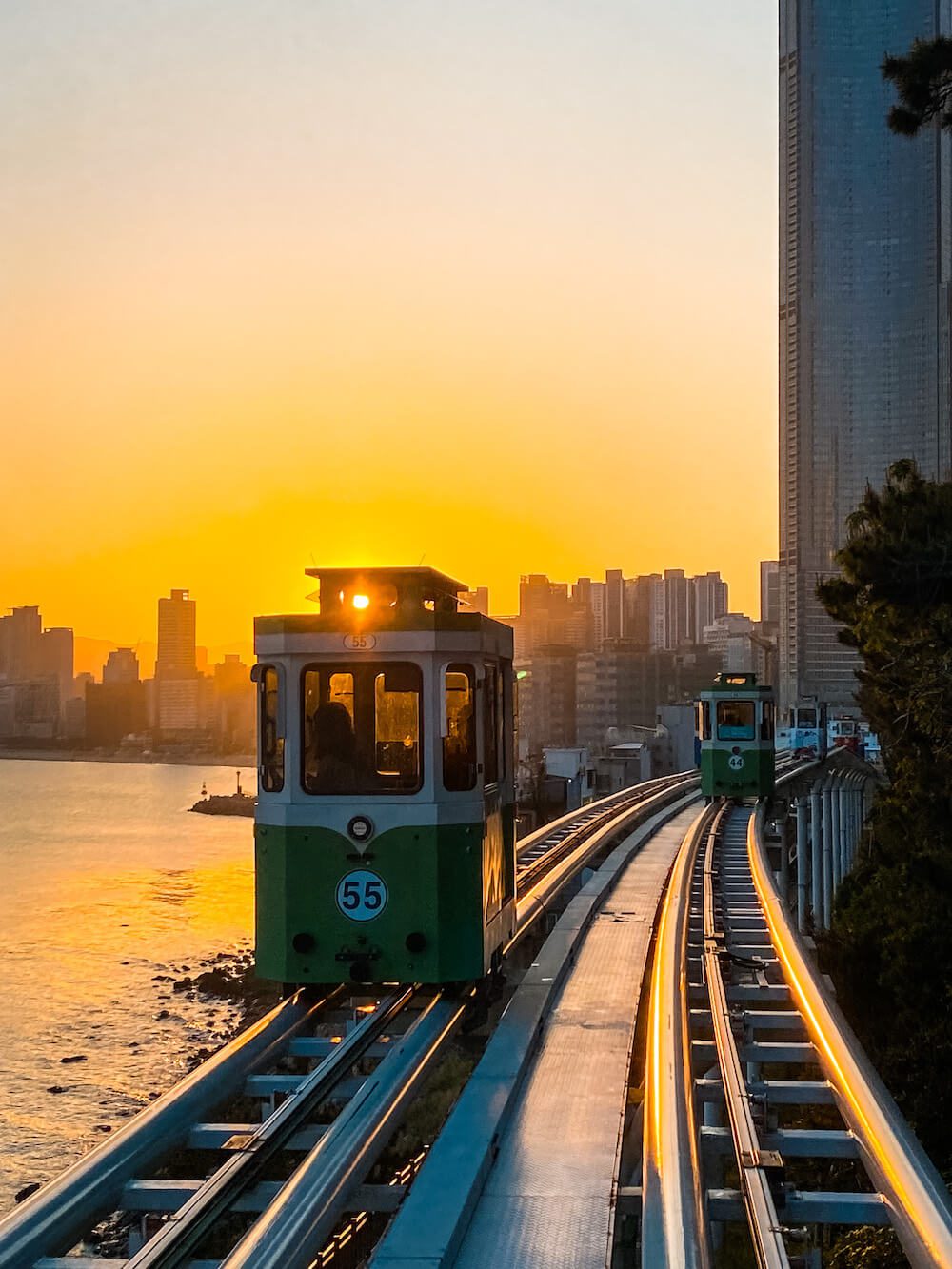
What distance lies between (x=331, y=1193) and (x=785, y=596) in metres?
144

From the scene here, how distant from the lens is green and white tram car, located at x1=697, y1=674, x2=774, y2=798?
2881 centimetres

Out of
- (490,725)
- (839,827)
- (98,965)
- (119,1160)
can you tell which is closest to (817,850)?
(839,827)

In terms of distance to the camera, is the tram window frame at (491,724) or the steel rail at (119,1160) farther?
the tram window frame at (491,724)

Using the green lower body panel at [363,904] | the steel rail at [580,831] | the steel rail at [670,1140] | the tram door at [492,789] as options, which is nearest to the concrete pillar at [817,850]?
the steel rail at [580,831]

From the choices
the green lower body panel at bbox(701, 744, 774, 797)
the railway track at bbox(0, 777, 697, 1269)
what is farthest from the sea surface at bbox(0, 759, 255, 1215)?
the railway track at bbox(0, 777, 697, 1269)

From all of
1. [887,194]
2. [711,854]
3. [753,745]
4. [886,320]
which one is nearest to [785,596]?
[886,320]

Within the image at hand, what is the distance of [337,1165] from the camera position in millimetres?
5934

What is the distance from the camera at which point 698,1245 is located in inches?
205

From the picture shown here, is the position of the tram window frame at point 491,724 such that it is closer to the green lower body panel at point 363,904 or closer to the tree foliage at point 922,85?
the green lower body panel at point 363,904

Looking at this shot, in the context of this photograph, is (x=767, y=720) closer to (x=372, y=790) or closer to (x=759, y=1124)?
(x=372, y=790)

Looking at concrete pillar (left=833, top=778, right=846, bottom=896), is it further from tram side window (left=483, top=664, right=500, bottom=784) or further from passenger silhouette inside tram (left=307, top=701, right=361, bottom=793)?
passenger silhouette inside tram (left=307, top=701, right=361, bottom=793)

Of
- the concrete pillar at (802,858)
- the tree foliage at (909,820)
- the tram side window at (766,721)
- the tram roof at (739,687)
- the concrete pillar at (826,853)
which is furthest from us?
the concrete pillar at (826,853)

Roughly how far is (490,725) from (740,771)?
852 inches

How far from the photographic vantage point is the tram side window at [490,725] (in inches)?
354
